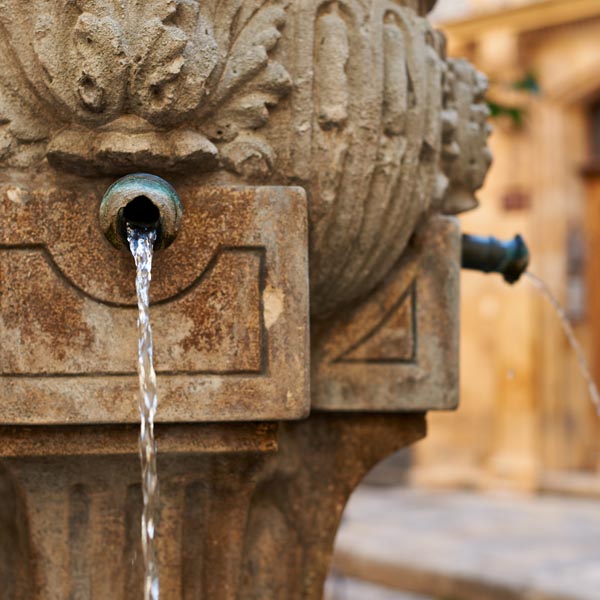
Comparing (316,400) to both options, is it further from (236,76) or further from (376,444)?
(236,76)

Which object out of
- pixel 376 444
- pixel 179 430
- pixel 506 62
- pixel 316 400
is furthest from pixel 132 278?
pixel 506 62

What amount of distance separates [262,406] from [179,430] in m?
0.13

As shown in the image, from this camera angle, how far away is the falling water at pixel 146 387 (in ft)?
4.61

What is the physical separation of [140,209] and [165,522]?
497 mm

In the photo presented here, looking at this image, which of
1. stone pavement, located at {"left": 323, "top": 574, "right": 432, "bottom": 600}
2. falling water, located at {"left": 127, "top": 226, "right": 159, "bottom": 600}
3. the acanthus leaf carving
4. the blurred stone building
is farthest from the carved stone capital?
the blurred stone building

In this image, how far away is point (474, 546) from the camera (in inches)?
179

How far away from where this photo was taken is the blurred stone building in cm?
631

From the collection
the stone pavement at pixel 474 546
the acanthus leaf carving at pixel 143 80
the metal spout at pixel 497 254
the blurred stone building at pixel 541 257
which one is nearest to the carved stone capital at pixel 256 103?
the acanthus leaf carving at pixel 143 80

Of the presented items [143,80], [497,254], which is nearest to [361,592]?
[497,254]

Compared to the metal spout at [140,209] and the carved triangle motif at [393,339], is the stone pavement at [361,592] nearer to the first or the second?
the carved triangle motif at [393,339]

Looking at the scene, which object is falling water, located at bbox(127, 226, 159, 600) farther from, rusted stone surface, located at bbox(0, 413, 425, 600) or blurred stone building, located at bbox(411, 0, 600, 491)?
blurred stone building, located at bbox(411, 0, 600, 491)

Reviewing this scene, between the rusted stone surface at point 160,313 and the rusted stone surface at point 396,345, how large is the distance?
29cm

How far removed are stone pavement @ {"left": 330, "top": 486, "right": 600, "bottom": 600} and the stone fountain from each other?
2220 mm

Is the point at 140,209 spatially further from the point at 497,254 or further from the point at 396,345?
the point at 497,254
